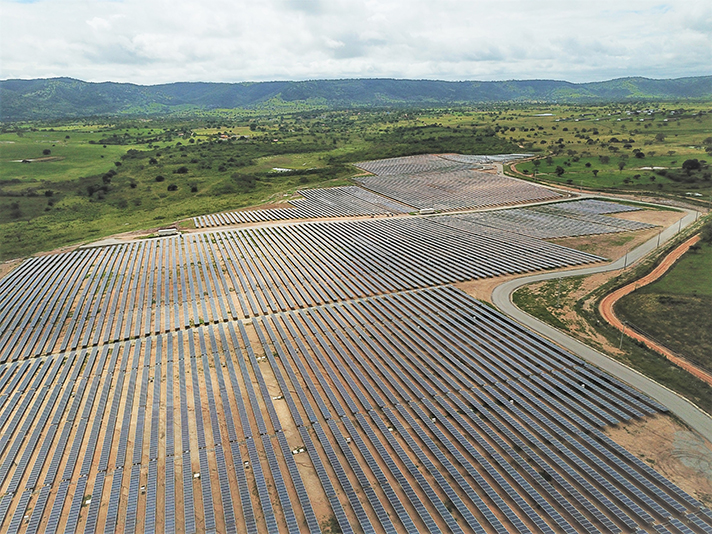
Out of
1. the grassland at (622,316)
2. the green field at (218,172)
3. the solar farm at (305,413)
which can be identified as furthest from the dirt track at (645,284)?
the green field at (218,172)

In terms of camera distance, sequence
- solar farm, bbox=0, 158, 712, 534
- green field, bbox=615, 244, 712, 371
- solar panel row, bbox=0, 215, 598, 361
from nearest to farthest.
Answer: solar farm, bbox=0, 158, 712, 534
green field, bbox=615, 244, 712, 371
solar panel row, bbox=0, 215, 598, 361

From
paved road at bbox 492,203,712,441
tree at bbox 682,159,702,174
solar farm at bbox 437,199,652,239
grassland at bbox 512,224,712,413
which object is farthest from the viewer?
tree at bbox 682,159,702,174

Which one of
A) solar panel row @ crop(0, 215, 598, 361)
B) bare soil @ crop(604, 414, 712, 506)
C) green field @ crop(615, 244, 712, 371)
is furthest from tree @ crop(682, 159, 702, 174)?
bare soil @ crop(604, 414, 712, 506)

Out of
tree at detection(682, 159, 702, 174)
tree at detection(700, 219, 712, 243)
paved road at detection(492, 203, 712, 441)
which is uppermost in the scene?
tree at detection(682, 159, 702, 174)

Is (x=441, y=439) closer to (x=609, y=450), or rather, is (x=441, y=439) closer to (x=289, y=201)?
(x=609, y=450)

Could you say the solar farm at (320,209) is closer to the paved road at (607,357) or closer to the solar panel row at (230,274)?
the solar panel row at (230,274)

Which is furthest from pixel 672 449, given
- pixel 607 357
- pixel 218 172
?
pixel 218 172

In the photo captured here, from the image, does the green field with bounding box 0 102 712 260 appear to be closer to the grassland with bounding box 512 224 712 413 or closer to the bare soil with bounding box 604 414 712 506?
the grassland with bounding box 512 224 712 413
